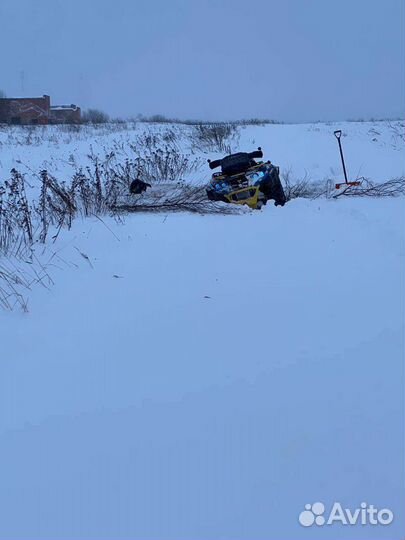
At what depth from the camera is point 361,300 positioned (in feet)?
10.2

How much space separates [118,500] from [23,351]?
3.85 ft

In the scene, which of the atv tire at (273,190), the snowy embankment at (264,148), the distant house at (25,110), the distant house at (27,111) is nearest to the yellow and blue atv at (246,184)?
the atv tire at (273,190)

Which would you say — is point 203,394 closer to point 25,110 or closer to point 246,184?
point 246,184

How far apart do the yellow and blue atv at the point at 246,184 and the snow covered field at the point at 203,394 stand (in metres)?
3.58

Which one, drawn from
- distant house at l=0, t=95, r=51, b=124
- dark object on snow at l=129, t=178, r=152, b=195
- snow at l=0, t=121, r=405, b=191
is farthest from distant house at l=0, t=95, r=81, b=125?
dark object on snow at l=129, t=178, r=152, b=195

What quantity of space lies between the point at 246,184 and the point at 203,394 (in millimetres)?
6069

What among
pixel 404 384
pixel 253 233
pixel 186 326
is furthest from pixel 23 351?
pixel 253 233

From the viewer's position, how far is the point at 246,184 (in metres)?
7.85

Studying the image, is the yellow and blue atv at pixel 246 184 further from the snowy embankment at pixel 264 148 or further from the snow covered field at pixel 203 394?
the snow covered field at pixel 203 394

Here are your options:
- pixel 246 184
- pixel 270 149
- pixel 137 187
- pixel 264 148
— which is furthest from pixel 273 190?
pixel 264 148

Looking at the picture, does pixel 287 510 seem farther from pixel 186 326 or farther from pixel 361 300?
pixel 361 300

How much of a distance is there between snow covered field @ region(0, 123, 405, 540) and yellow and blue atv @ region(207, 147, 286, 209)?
3.58m

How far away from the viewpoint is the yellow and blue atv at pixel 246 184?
305 inches

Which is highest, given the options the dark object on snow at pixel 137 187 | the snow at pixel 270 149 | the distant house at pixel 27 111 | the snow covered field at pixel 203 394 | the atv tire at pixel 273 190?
the distant house at pixel 27 111
